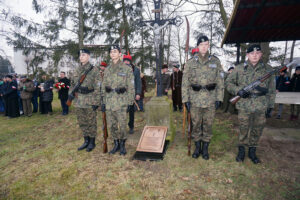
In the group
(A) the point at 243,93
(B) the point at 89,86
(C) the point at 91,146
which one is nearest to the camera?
(A) the point at 243,93

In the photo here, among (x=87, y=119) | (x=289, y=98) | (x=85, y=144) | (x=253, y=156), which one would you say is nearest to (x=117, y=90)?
(x=87, y=119)

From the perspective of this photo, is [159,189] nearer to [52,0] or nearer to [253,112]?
[253,112]

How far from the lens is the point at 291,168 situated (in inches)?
131

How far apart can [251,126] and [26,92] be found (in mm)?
9989

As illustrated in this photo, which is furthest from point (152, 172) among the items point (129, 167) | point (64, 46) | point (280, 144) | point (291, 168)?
point (64, 46)

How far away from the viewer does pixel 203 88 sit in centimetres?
364

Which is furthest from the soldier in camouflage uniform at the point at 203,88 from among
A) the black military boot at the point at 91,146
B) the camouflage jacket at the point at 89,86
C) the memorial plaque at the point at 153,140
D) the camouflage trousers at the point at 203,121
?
the black military boot at the point at 91,146

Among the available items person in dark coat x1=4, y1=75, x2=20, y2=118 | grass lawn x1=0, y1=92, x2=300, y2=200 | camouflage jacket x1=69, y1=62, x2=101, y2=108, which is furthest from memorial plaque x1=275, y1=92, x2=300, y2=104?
person in dark coat x1=4, y1=75, x2=20, y2=118

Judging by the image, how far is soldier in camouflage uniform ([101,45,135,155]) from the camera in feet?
12.8

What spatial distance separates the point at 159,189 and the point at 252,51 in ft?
10.2

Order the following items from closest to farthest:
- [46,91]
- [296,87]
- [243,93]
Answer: [243,93], [296,87], [46,91]

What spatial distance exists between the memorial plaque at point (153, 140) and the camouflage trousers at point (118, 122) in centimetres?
52

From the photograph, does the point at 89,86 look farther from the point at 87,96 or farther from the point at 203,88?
the point at 203,88

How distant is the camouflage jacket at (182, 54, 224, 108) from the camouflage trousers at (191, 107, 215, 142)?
15 cm
